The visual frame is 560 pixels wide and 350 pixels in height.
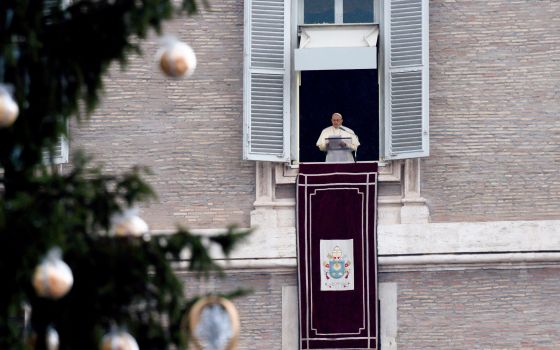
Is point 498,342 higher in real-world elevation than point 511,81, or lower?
lower

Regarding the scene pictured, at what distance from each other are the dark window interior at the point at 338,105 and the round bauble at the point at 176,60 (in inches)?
371

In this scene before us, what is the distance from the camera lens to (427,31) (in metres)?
21.9

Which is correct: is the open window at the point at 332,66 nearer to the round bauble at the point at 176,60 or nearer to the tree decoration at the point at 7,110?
the round bauble at the point at 176,60

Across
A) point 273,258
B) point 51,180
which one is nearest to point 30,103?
point 51,180

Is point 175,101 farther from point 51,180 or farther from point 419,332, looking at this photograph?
point 51,180

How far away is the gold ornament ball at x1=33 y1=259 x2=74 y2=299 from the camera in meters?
11.9

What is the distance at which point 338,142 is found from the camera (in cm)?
2191

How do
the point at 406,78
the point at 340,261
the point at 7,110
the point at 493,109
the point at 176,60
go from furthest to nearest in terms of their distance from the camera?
1. the point at 493,109
2. the point at 406,78
3. the point at 340,261
4. the point at 176,60
5. the point at 7,110

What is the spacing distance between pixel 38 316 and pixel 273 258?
369 inches

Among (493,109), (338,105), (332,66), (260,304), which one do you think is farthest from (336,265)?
(493,109)

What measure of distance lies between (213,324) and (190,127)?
963cm

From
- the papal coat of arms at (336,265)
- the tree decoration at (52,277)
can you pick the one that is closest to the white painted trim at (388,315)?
the papal coat of arms at (336,265)

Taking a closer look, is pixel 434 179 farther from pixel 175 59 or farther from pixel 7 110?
pixel 7 110

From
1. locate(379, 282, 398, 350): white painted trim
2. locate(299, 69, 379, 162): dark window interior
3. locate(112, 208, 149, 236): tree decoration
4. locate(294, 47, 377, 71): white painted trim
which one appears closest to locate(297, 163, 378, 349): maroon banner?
locate(379, 282, 398, 350): white painted trim
